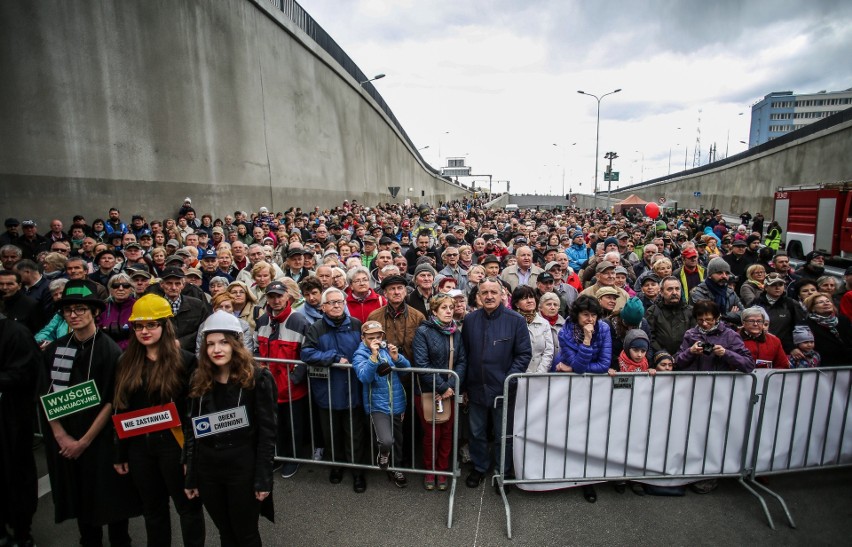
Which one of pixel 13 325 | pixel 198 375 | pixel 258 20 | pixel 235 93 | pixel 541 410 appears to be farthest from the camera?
pixel 258 20

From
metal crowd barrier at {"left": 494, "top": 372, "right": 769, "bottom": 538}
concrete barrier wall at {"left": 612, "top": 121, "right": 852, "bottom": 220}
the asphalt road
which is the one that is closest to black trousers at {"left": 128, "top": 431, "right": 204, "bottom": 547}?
the asphalt road

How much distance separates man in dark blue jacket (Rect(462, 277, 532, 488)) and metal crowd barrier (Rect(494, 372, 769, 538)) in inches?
7.3

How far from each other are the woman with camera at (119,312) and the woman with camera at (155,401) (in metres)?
2.18

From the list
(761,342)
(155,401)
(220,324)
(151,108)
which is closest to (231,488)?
(155,401)

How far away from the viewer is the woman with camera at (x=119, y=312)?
4.66m

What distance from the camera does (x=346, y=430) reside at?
4.25 m

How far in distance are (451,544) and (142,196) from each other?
476 inches

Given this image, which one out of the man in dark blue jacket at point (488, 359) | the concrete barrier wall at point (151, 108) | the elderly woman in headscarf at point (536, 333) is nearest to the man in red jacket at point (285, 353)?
the man in dark blue jacket at point (488, 359)

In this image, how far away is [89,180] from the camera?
1029 cm

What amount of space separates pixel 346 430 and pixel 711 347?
341cm

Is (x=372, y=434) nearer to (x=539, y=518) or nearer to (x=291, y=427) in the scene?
(x=291, y=427)

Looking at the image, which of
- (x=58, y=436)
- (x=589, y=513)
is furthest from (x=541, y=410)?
(x=58, y=436)

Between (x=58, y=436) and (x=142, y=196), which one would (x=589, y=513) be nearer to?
(x=58, y=436)

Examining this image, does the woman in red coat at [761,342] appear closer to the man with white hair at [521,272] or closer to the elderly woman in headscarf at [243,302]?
the man with white hair at [521,272]
